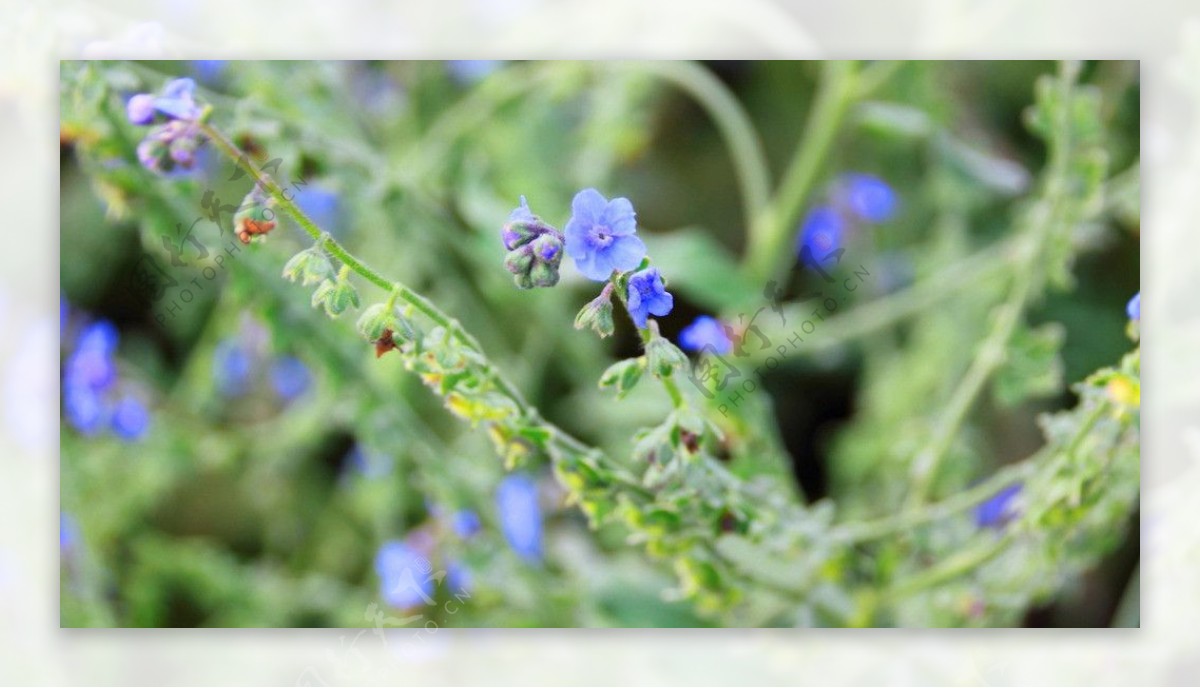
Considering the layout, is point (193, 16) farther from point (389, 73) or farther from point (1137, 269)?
point (1137, 269)

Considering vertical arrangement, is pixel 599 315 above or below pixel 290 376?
below

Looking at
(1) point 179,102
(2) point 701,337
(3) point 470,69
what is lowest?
(2) point 701,337

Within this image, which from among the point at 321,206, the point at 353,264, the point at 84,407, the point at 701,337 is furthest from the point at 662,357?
the point at 84,407

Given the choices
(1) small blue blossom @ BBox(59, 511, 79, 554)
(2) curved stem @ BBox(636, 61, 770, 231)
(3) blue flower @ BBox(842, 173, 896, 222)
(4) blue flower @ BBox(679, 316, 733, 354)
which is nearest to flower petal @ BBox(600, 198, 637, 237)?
(4) blue flower @ BBox(679, 316, 733, 354)

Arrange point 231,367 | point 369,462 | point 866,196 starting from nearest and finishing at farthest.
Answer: point 369,462 → point 231,367 → point 866,196

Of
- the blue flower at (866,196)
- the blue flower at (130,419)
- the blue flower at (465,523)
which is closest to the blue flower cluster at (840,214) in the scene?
the blue flower at (866,196)

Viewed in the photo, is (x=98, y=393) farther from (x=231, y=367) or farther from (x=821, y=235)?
(x=821, y=235)

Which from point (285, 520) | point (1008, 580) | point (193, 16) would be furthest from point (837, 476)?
point (193, 16)
